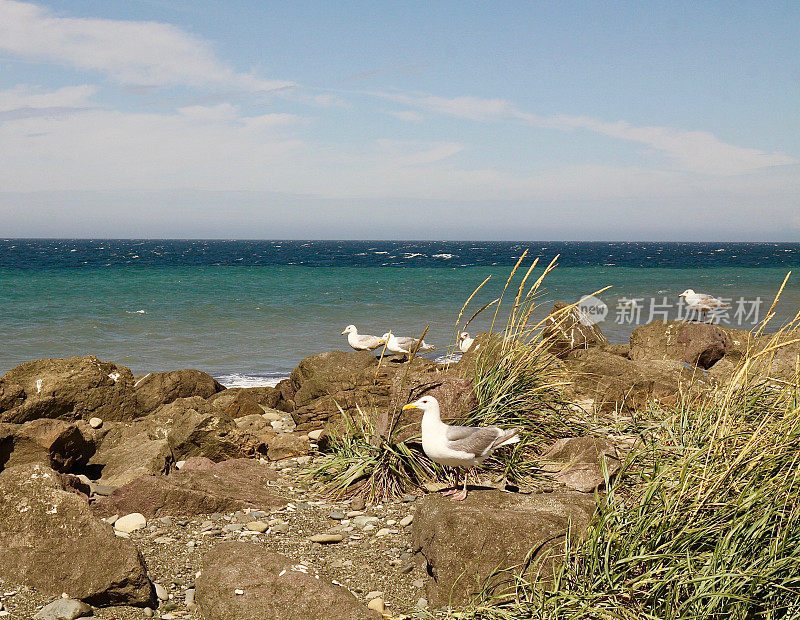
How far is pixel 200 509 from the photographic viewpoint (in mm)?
5164

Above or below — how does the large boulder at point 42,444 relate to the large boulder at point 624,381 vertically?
below

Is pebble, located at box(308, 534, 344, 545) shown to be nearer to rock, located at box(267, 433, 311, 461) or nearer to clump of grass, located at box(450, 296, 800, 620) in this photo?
clump of grass, located at box(450, 296, 800, 620)

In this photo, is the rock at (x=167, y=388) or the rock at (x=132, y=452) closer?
the rock at (x=132, y=452)

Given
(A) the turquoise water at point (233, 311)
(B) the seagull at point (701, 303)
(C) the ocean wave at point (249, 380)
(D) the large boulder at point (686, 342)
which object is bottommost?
(C) the ocean wave at point (249, 380)

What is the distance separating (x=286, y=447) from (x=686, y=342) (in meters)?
8.57

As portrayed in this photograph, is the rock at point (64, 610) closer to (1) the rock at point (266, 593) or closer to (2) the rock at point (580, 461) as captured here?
(1) the rock at point (266, 593)

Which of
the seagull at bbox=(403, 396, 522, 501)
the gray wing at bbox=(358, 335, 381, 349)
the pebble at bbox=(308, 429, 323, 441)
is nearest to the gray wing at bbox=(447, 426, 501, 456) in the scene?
the seagull at bbox=(403, 396, 522, 501)

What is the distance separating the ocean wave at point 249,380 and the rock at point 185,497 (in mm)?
7342

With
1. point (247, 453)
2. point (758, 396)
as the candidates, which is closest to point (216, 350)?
point (247, 453)

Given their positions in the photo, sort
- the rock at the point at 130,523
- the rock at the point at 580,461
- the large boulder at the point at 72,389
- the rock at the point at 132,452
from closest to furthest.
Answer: the rock at the point at 130,523, the rock at the point at 580,461, the rock at the point at 132,452, the large boulder at the point at 72,389

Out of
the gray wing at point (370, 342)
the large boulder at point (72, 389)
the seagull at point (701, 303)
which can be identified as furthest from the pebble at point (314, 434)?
the seagull at point (701, 303)

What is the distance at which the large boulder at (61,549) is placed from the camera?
153 inches

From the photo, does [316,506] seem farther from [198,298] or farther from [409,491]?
[198,298]

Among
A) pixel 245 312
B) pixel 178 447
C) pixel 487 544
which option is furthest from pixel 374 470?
pixel 245 312
